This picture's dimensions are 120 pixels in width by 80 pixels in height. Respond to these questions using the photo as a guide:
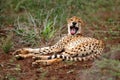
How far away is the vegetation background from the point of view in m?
7.30

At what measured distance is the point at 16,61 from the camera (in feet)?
27.4

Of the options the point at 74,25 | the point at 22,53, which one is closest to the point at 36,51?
the point at 22,53

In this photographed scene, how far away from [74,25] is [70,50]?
0.67m

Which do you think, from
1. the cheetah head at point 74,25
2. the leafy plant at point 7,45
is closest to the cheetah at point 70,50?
the cheetah head at point 74,25

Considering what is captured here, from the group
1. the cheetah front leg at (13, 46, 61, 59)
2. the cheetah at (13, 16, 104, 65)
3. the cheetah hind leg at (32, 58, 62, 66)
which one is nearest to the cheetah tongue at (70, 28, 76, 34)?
the cheetah at (13, 16, 104, 65)

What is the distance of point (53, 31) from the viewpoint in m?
9.55

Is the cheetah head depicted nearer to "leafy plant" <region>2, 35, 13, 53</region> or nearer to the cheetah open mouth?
the cheetah open mouth

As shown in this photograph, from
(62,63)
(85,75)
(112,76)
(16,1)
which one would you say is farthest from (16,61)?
(16,1)

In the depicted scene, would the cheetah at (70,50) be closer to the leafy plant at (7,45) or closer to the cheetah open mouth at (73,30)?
the cheetah open mouth at (73,30)

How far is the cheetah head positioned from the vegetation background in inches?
23.6

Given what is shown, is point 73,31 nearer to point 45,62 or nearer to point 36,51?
point 36,51

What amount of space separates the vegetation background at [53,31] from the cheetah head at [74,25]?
1.97 feet

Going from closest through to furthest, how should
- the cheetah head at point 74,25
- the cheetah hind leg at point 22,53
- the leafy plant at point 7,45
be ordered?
the cheetah hind leg at point 22,53
the leafy plant at point 7,45
the cheetah head at point 74,25

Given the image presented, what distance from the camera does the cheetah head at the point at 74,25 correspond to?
8.93 meters
